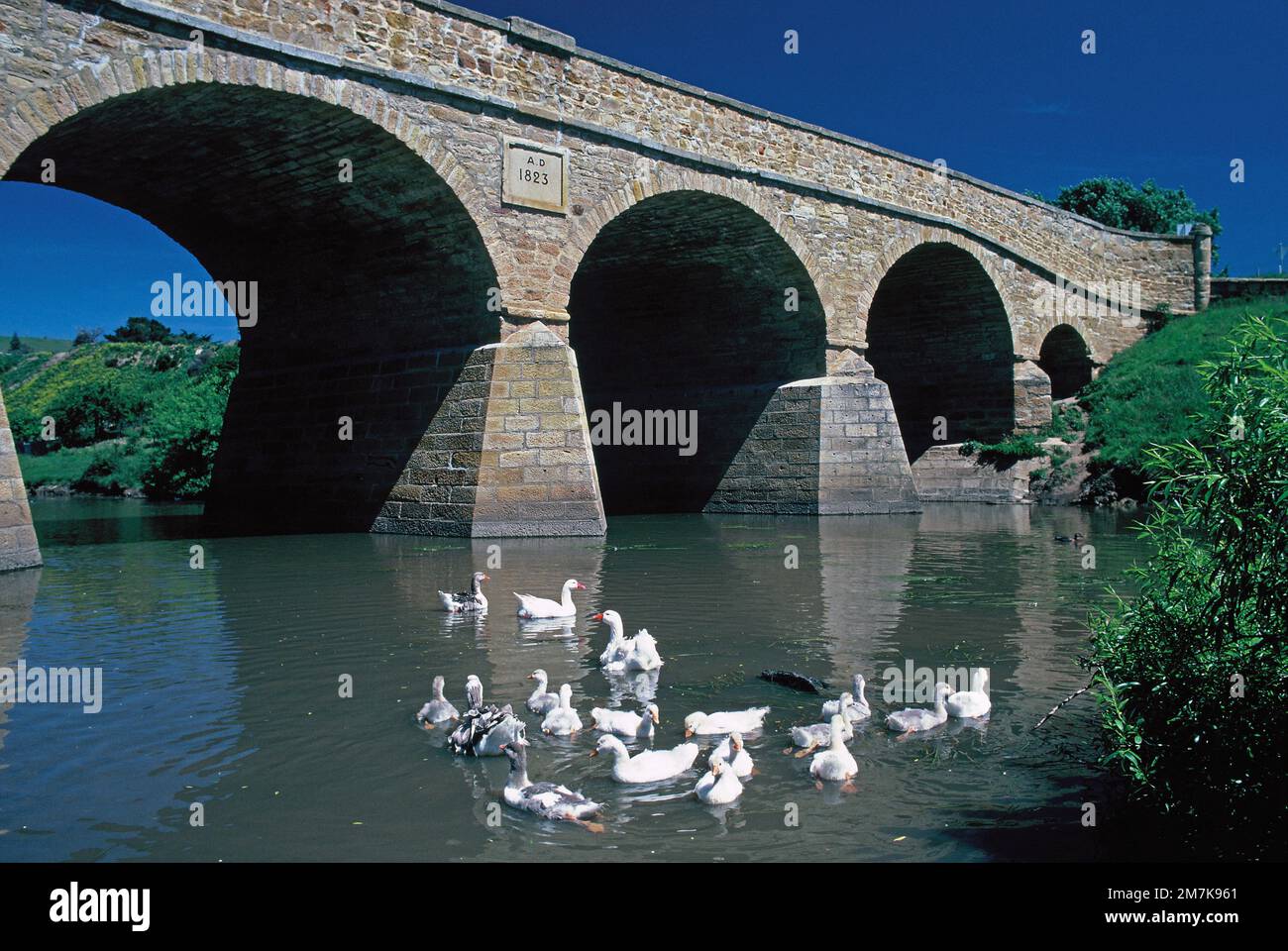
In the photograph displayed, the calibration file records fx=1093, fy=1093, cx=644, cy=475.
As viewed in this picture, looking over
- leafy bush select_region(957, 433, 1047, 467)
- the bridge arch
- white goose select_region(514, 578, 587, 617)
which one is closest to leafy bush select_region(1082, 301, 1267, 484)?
leafy bush select_region(957, 433, 1047, 467)

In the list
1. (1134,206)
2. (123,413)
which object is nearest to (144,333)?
(123,413)

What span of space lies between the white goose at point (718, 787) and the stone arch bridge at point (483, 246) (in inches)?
379

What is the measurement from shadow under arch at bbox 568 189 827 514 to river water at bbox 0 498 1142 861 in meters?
9.36

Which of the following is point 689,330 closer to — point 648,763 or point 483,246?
point 483,246

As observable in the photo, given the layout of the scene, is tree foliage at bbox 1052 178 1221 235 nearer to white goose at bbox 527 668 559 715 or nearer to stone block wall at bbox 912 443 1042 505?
stone block wall at bbox 912 443 1042 505

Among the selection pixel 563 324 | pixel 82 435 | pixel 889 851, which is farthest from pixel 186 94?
pixel 82 435

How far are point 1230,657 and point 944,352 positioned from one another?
27075 millimetres

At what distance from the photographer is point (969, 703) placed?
5.50 metres

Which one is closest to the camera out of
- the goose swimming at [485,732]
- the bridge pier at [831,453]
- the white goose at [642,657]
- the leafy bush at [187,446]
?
the goose swimming at [485,732]

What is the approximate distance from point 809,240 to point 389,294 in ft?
27.4

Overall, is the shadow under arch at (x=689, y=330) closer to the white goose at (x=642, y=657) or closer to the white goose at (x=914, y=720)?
the white goose at (x=642, y=657)

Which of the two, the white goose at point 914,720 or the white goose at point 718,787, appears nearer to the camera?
the white goose at point 718,787

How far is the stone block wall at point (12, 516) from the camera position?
1110 centimetres

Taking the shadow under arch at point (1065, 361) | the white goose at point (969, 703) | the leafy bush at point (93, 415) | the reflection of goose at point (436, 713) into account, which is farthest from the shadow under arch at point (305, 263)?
the leafy bush at point (93, 415)
